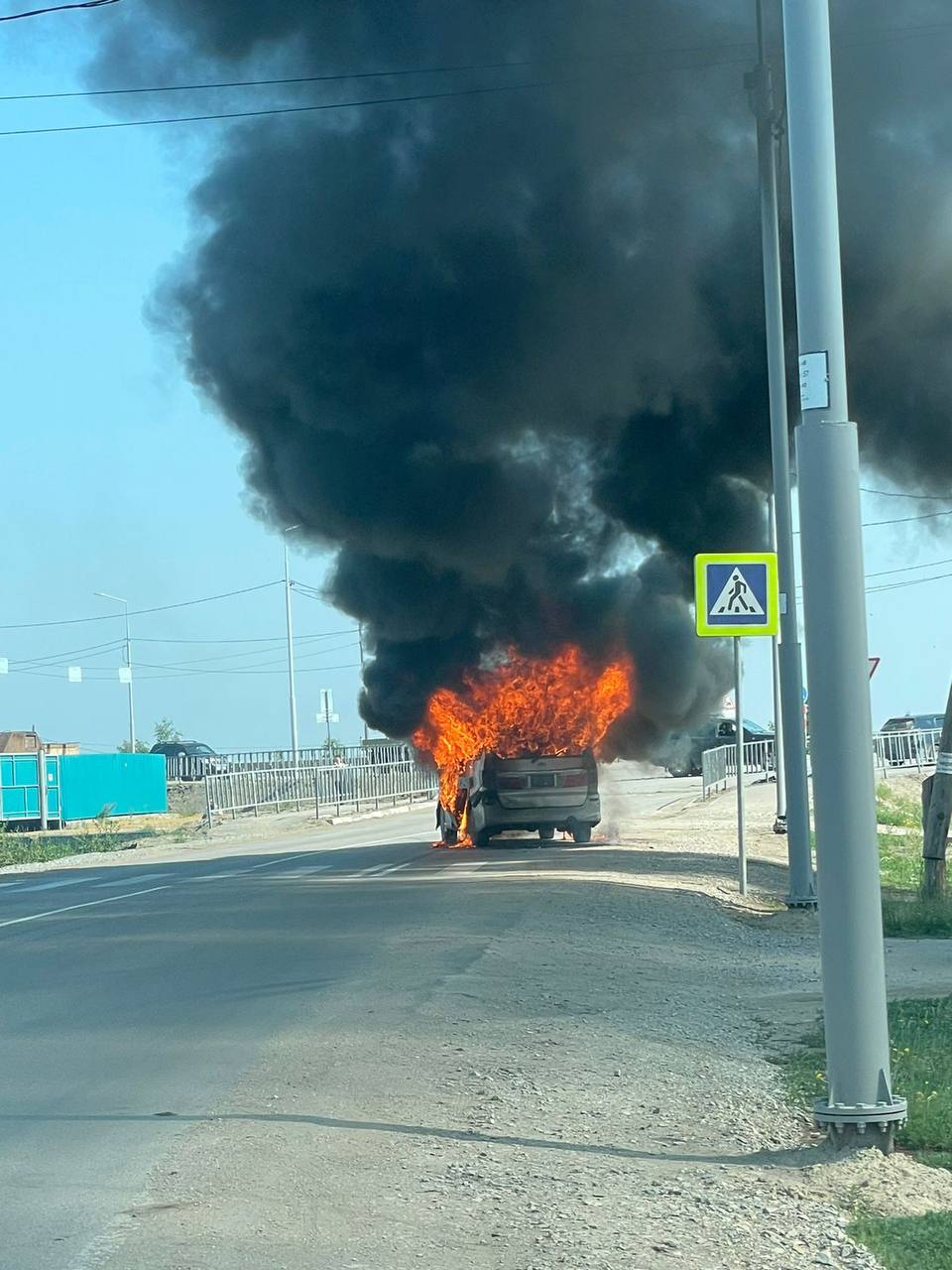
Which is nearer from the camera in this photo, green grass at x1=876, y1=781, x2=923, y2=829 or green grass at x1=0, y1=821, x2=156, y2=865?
green grass at x1=0, y1=821, x2=156, y2=865

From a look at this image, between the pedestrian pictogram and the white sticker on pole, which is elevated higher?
the white sticker on pole

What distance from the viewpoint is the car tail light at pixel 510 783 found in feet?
76.5

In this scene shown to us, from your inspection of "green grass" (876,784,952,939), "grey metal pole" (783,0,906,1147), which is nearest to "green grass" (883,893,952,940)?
"green grass" (876,784,952,939)

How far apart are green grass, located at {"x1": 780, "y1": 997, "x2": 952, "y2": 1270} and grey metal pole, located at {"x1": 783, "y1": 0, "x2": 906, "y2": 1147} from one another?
24 cm

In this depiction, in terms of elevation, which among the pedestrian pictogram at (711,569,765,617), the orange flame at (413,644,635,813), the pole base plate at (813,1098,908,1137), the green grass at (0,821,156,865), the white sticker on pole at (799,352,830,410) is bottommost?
the green grass at (0,821,156,865)

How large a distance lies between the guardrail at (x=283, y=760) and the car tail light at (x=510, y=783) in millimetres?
17367

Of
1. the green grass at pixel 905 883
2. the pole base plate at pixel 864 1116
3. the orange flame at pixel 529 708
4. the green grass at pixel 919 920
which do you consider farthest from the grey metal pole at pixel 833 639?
the orange flame at pixel 529 708

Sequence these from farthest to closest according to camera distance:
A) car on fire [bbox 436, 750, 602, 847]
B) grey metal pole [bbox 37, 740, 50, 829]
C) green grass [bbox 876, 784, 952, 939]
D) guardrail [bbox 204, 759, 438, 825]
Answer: grey metal pole [bbox 37, 740, 50, 829] → guardrail [bbox 204, 759, 438, 825] → car on fire [bbox 436, 750, 602, 847] → green grass [bbox 876, 784, 952, 939]

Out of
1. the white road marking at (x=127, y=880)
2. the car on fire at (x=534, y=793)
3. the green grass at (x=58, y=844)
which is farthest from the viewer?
the green grass at (x=58, y=844)

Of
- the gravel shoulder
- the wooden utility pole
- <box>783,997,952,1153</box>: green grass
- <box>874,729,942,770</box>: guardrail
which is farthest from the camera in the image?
<box>874,729,942,770</box>: guardrail

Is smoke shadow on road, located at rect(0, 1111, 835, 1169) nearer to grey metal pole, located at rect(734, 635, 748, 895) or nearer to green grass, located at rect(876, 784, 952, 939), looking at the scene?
green grass, located at rect(876, 784, 952, 939)

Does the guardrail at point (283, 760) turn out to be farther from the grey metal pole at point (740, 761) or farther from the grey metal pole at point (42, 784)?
the grey metal pole at point (740, 761)

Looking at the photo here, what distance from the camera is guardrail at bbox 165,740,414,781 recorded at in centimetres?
4444

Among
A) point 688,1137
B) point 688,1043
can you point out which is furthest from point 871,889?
point 688,1043
